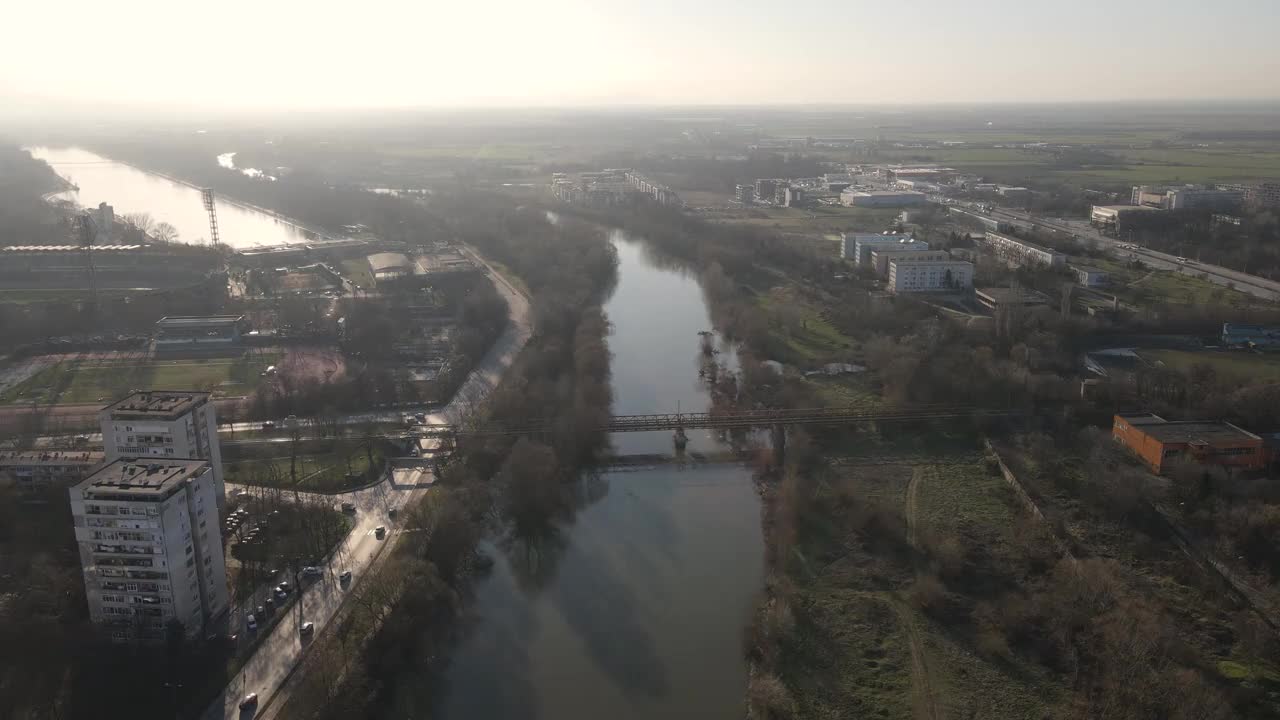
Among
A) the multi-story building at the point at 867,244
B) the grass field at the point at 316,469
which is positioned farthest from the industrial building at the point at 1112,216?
the grass field at the point at 316,469

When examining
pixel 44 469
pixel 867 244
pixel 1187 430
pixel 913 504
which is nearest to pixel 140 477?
pixel 44 469

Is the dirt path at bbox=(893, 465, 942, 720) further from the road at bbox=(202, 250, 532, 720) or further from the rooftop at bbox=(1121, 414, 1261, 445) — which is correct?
the road at bbox=(202, 250, 532, 720)

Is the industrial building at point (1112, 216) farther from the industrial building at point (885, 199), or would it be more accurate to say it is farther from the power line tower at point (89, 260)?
the power line tower at point (89, 260)

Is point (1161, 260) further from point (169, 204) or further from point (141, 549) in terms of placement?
point (169, 204)

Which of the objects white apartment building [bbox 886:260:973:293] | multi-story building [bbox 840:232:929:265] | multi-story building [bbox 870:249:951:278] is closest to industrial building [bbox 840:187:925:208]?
multi-story building [bbox 840:232:929:265]

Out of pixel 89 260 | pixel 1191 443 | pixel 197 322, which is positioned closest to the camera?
pixel 1191 443

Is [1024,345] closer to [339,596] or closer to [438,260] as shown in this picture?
[339,596]

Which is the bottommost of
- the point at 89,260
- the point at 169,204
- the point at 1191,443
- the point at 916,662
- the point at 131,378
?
the point at 916,662

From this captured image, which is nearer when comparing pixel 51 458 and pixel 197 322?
pixel 51 458
